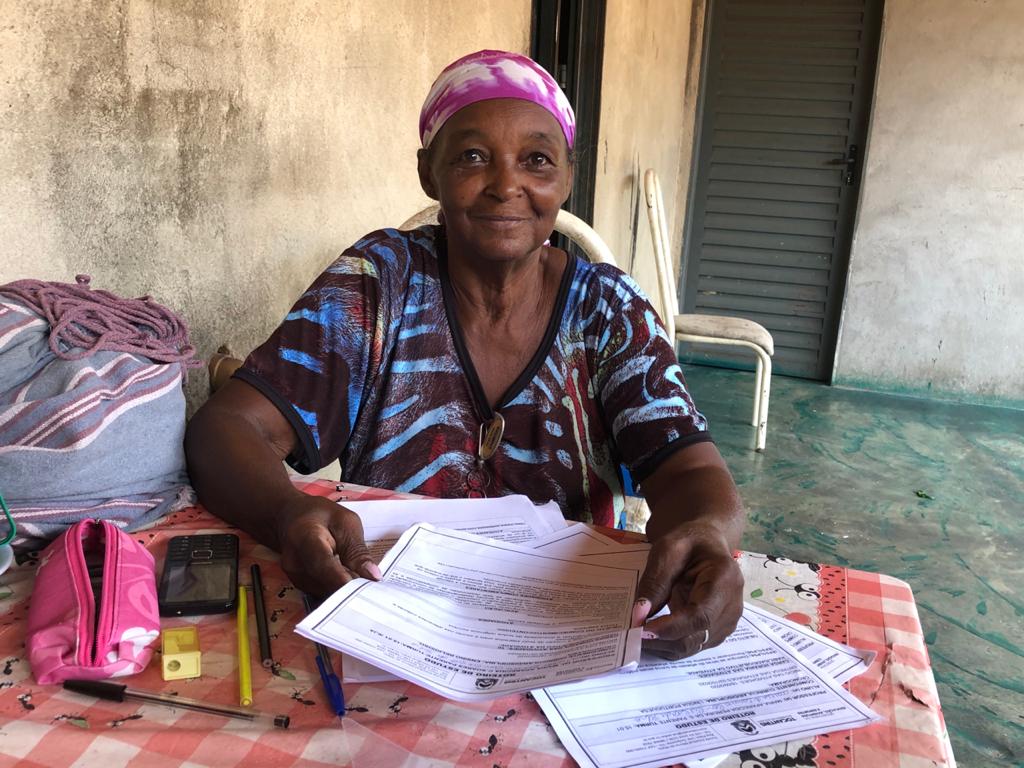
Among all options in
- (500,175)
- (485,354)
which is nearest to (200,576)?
(485,354)

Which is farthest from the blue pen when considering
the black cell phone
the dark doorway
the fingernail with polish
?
the dark doorway

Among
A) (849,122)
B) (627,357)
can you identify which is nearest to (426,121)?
(627,357)

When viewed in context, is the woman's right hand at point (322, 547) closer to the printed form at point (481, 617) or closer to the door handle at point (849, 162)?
the printed form at point (481, 617)

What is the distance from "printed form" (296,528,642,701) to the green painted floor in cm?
172

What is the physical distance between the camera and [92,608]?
794mm

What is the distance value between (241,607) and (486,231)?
75 centimetres

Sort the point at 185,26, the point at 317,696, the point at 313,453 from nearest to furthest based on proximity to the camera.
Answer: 1. the point at 317,696
2. the point at 313,453
3. the point at 185,26

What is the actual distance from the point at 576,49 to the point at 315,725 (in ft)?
Result: 10.4

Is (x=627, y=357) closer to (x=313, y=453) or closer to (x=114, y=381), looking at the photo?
(x=313, y=453)

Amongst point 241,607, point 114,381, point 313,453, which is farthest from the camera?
point 313,453

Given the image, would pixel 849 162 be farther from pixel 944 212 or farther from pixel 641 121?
pixel 641 121

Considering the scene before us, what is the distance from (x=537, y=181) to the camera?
140 cm

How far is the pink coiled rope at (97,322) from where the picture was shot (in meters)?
1.05

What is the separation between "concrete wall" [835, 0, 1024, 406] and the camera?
16.5ft
